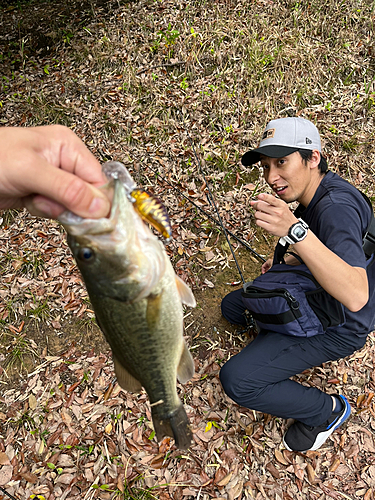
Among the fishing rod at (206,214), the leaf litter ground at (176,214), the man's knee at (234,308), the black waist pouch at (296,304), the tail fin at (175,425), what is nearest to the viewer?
the tail fin at (175,425)

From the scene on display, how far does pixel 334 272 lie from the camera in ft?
8.65

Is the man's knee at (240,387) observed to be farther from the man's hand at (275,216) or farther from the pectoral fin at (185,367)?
the man's hand at (275,216)

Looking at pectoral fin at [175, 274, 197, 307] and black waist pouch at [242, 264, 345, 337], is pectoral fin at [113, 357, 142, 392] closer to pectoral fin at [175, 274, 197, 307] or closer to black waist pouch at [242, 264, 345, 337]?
pectoral fin at [175, 274, 197, 307]

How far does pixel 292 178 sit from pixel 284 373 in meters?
2.02

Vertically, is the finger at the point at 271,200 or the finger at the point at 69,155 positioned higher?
the finger at the point at 69,155

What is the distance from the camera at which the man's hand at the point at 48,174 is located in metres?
1.61

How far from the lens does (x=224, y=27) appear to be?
7.14m

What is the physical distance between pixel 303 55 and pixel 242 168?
3.25 m

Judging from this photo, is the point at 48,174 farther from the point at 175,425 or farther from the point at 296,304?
the point at 296,304

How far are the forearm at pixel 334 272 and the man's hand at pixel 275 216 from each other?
18 centimetres

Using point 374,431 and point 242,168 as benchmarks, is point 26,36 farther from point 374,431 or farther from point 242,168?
point 374,431

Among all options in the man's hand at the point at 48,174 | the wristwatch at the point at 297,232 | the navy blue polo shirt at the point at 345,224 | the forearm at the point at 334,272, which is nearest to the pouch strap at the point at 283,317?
the navy blue polo shirt at the point at 345,224

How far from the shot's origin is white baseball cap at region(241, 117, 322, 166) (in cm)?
348

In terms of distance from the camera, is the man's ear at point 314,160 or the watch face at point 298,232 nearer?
the watch face at point 298,232
